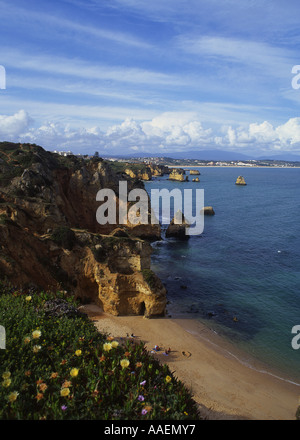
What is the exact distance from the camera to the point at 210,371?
20828 millimetres

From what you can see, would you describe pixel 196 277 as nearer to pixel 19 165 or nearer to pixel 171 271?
pixel 171 271

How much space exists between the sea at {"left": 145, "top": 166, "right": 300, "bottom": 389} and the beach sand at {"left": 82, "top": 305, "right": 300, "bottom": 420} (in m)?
1.49

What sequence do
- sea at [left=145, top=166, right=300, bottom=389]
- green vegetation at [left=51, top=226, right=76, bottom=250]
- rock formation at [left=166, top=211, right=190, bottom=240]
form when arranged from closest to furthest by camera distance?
sea at [left=145, top=166, right=300, bottom=389], green vegetation at [left=51, top=226, right=76, bottom=250], rock formation at [left=166, top=211, right=190, bottom=240]

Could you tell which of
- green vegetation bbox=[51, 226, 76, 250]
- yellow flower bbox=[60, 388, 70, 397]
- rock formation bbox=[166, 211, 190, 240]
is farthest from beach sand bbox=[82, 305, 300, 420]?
rock formation bbox=[166, 211, 190, 240]

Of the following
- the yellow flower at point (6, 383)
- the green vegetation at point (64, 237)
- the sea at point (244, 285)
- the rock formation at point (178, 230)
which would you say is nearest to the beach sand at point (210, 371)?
the sea at point (244, 285)

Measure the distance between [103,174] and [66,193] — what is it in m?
7.84

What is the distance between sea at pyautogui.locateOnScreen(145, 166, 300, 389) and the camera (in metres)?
25.2

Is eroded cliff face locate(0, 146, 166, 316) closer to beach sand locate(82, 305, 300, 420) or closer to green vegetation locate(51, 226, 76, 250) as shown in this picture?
green vegetation locate(51, 226, 76, 250)

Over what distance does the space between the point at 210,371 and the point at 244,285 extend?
17389 mm

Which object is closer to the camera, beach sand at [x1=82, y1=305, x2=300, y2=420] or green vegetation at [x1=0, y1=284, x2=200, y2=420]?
green vegetation at [x1=0, y1=284, x2=200, y2=420]

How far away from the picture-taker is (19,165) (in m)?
40.0

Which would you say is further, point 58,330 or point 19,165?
point 19,165
